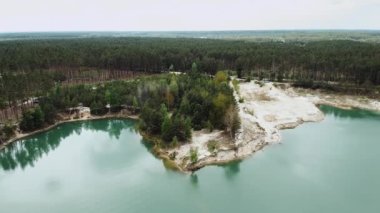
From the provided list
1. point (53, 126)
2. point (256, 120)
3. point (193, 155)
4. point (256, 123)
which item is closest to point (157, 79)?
point (53, 126)

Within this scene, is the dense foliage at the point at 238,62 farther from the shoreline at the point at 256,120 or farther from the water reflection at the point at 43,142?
the water reflection at the point at 43,142

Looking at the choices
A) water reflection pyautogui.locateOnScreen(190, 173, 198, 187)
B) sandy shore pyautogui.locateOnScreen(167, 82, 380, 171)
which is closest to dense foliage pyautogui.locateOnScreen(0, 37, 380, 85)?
sandy shore pyautogui.locateOnScreen(167, 82, 380, 171)

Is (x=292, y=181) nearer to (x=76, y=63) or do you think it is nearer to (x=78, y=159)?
(x=78, y=159)

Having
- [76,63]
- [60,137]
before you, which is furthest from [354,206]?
[76,63]

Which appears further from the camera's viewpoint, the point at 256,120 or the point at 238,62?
the point at 238,62

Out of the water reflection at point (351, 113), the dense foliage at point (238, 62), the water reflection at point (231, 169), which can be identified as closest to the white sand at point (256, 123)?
the water reflection at point (231, 169)

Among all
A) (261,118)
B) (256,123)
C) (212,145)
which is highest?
(212,145)

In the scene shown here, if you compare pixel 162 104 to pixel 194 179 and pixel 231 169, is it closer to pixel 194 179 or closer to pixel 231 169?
pixel 231 169
